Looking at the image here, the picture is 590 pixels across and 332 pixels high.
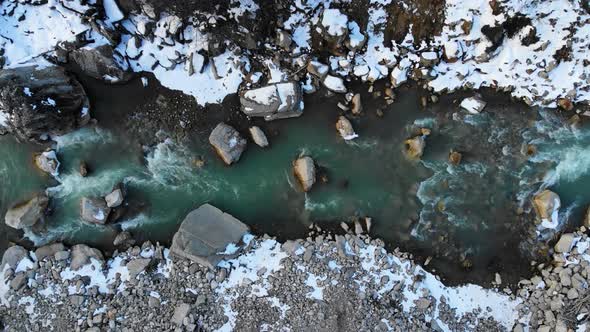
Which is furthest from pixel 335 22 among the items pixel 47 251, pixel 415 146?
pixel 47 251

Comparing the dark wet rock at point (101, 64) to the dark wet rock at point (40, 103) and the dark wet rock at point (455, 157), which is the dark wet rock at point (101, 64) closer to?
the dark wet rock at point (40, 103)

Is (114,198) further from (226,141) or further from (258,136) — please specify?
(258,136)

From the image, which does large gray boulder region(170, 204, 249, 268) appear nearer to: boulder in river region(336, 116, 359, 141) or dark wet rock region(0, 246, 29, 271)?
boulder in river region(336, 116, 359, 141)

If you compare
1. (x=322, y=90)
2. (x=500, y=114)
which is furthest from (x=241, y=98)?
(x=500, y=114)

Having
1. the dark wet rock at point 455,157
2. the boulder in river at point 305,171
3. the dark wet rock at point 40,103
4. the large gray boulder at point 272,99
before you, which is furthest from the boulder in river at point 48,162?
the dark wet rock at point 455,157

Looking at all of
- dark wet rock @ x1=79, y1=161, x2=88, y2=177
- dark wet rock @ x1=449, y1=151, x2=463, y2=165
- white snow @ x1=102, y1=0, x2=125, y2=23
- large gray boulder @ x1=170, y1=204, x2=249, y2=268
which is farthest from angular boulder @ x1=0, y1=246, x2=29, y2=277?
dark wet rock @ x1=449, y1=151, x2=463, y2=165
